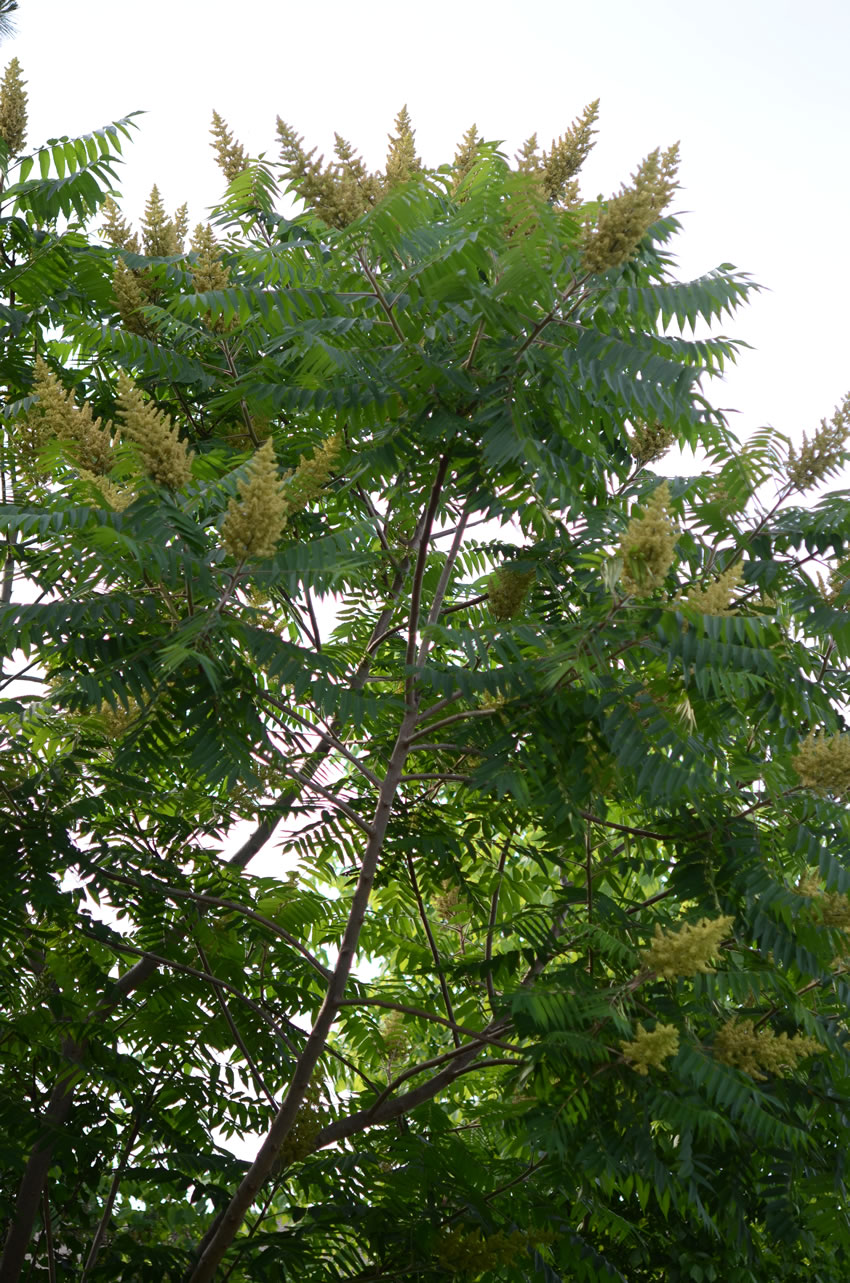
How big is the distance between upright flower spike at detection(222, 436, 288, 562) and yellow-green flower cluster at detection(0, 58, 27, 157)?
3.49 meters

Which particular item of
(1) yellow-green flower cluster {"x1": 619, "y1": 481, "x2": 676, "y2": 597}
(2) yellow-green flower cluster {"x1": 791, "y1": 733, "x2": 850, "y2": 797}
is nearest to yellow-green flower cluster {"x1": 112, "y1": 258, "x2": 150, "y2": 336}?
(1) yellow-green flower cluster {"x1": 619, "y1": 481, "x2": 676, "y2": 597}

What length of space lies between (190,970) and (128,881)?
40cm

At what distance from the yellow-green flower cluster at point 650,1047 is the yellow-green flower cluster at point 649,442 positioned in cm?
254

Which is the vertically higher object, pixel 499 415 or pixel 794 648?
pixel 499 415

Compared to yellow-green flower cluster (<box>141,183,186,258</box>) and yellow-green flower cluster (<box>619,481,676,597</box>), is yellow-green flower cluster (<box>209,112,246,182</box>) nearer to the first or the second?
yellow-green flower cluster (<box>141,183,186,258</box>)

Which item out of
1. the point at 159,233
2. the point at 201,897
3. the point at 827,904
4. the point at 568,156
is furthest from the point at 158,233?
the point at 827,904

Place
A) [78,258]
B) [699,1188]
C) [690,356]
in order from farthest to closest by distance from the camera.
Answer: [78,258] < [699,1188] < [690,356]

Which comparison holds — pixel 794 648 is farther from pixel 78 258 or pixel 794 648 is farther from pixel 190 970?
pixel 78 258

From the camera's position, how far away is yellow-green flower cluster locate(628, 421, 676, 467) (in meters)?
5.07

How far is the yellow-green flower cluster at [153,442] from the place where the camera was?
3.27m

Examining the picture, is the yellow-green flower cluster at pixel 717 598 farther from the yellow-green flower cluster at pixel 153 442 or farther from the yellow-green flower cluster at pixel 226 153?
the yellow-green flower cluster at pixel 226 153

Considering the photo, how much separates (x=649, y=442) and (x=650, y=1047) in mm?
2647

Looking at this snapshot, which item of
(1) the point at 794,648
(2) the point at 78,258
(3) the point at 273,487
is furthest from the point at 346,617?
(3) the point at 273,487

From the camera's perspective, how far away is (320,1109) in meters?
4.75
